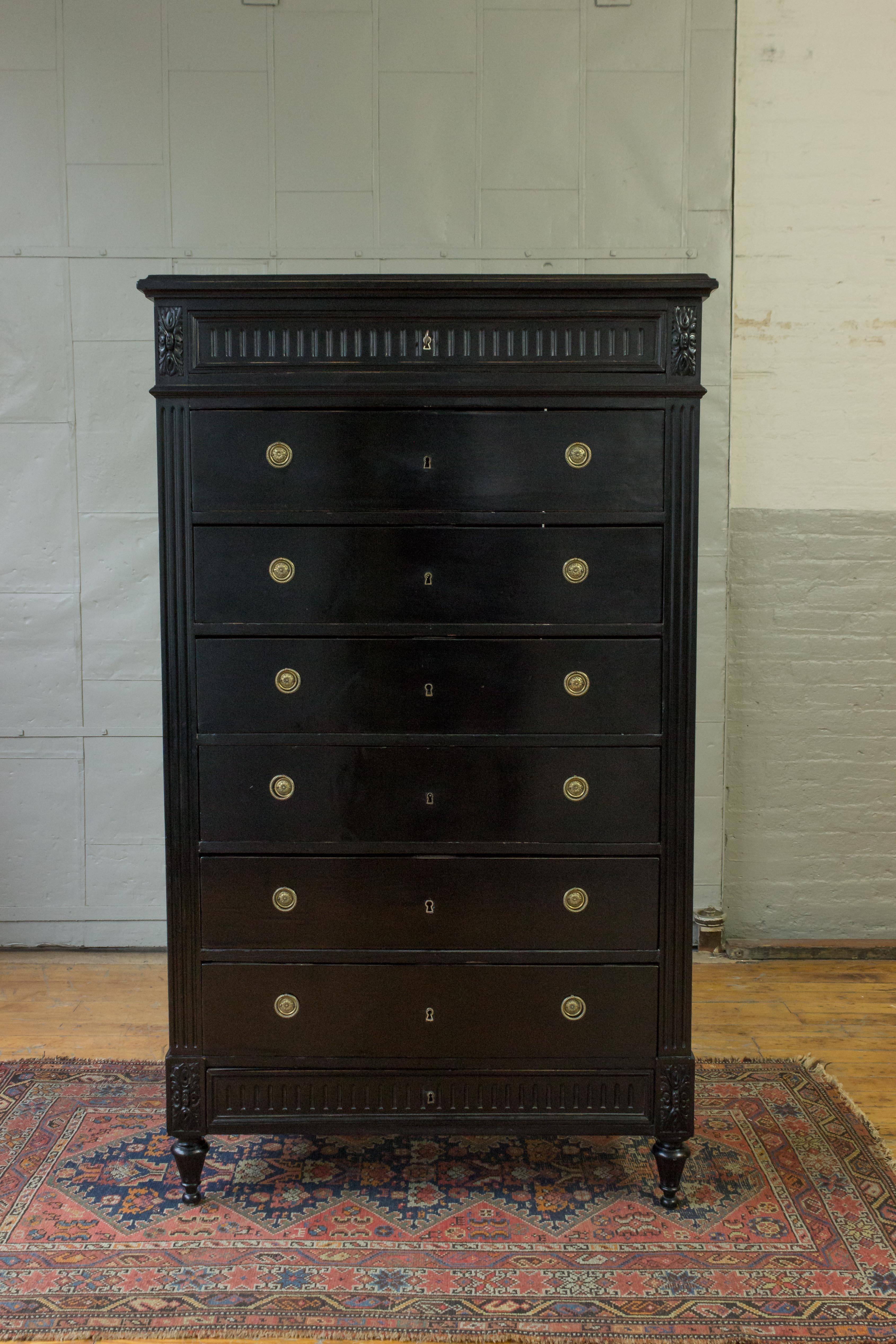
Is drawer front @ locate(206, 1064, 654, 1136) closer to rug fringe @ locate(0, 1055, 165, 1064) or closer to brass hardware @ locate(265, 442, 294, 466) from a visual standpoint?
rug fringe @ locate(0, 1055, 165, 1064)

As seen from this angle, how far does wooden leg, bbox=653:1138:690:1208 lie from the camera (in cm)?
207

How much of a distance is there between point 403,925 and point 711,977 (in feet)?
5.24

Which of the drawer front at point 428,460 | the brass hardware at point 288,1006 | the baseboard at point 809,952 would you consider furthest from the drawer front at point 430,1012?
the baseboard at point 809,952

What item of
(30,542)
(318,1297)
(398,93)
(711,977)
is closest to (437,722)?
(318,1297)

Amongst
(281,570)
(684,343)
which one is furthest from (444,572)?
(684,343)

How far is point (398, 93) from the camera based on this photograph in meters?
3.12

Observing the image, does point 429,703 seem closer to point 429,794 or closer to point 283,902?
point 429,794

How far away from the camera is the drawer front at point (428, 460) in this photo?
78.2 inches

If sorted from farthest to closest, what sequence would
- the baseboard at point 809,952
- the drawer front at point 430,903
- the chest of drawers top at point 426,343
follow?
1. the baseboard at point 809,952
2. the drawer front at point 430,903
3. the chest of drawers top at point 426,343

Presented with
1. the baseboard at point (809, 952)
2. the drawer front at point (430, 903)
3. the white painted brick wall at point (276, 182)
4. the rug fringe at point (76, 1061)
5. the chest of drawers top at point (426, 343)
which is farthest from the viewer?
the baseboard at point (809, 952)

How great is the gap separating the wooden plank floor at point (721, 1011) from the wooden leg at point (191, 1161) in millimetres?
676

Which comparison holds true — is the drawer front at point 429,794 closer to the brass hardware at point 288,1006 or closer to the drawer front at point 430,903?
the drawer front at point 430,903

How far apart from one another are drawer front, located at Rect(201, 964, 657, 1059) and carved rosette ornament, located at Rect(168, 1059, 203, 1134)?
2.3 inches

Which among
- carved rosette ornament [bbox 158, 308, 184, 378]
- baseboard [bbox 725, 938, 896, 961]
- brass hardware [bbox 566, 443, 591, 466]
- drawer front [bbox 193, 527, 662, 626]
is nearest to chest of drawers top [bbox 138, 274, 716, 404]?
carved rosette ornament [bbox 158, 308, 184, 378]
